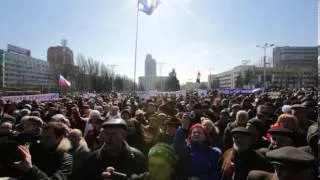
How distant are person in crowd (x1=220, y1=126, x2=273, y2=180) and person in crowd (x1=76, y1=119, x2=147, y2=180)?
1206 mm

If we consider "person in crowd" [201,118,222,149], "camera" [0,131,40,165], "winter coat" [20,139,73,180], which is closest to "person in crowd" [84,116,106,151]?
"person in crowd" [201,118,222,149]

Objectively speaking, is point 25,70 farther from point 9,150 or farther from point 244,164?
point 9,150

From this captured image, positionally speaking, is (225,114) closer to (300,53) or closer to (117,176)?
(117,176)

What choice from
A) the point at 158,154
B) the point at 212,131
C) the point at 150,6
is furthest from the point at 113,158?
the point at 150,6

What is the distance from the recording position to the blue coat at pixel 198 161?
5.30 meters

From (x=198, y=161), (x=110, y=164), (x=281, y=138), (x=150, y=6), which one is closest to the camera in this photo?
(x=110, y=164)

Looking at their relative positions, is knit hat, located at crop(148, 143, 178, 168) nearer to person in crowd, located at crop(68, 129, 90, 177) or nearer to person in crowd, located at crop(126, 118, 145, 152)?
person in crowd, located at crop(68, 129, 90, 177)

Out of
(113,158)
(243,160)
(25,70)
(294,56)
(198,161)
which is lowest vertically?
(198,161)

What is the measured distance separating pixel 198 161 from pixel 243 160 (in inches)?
44.2

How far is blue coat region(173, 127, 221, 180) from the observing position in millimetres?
5300

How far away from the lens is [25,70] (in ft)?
488

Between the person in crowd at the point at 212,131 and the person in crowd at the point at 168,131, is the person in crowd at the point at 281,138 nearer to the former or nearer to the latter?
the person in crowd at the point at 212,131

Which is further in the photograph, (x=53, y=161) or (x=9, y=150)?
(x=53, y=161)

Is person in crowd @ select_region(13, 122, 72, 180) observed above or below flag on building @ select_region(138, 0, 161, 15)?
below
